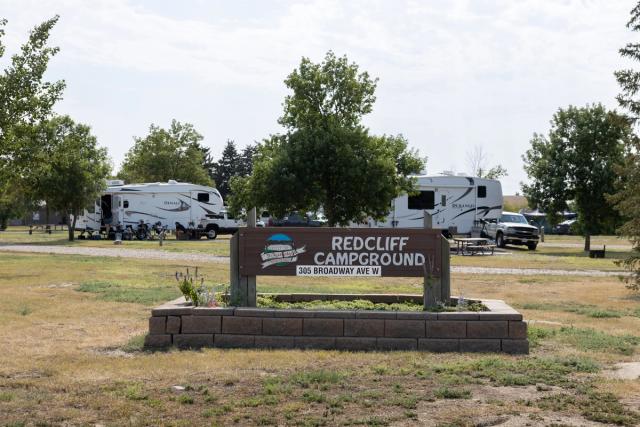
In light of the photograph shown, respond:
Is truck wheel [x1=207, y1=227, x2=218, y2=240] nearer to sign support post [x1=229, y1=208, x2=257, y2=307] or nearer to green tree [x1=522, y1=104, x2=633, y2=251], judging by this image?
green tree [x1=522, y1=104, x2=633, y2=251]

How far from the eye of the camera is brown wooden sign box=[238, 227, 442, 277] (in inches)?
393

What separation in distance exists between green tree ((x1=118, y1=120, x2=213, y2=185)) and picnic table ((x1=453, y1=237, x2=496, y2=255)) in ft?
130

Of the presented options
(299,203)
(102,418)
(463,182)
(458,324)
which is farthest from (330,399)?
(463,182)

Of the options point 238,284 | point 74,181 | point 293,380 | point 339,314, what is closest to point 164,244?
point 74,181

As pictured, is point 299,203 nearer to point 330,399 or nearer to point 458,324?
point 458,324

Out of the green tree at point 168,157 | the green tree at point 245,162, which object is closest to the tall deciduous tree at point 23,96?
the green tree at point 168,157

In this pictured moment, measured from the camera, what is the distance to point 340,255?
999 cm

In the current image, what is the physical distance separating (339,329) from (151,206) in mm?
37182

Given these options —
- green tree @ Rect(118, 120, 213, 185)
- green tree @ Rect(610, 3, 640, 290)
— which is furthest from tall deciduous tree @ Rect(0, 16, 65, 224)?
green tree @ Rect(118, 120, 213, 185)

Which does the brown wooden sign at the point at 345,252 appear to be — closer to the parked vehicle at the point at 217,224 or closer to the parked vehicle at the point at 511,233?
the parked vehicle at the point at 511,233

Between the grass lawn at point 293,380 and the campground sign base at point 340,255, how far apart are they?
1387mm

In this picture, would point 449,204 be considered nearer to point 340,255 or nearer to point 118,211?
point 118,211

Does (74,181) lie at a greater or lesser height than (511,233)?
greater

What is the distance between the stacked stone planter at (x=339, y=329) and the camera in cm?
916
